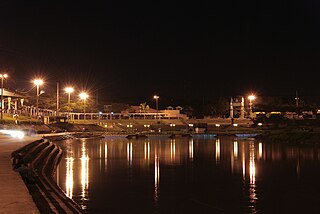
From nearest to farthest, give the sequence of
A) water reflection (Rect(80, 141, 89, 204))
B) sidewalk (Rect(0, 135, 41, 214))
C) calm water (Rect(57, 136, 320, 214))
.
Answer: sidewalk (Rect(0, 135, 41, 214)), calm water (Rect(57, 136, 320, 214)), water reflection (Rect(80, 141, 89, 204))

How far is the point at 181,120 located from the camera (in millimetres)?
111125

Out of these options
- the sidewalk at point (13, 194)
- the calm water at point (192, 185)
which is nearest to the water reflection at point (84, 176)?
the calm water at point (192, 185)

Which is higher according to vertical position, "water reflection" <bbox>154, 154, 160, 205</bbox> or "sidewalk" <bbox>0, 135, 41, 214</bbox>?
"sidewalk" <bbox>0, 135, 41, 214</bbox>

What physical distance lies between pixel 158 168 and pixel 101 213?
1262 cm

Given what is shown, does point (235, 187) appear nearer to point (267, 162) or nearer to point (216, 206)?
point (216, 206)

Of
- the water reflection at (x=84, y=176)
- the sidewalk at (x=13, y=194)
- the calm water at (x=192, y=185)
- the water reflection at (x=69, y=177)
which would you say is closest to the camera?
the sidewalk at (x=13, y=194)

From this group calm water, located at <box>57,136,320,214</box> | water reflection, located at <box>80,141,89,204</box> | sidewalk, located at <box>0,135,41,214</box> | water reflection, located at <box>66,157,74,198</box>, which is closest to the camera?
sidewalk, located at <box>0,135,41,214</box>

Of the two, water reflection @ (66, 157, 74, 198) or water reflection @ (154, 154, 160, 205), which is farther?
water reflection @ (66, 157, 74, 198)

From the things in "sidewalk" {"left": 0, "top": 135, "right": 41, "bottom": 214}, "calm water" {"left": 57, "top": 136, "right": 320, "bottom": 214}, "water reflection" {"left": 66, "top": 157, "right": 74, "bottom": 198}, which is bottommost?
"calm water" {"left": 57, "top": 136, "right": 320, "bottom": 214}

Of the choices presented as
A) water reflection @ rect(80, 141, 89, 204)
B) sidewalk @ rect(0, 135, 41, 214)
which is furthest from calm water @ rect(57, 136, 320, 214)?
sidewalk @ rect(0, 135, 41, 214)

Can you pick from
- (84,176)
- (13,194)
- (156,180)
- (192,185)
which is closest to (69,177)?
(84,176)

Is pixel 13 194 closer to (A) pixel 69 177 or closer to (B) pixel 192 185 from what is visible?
(B) pixel 192 185

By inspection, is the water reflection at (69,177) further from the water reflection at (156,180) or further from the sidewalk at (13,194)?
the water reflection at (156,180)

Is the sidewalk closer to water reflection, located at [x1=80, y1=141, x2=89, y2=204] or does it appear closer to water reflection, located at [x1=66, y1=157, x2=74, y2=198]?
water reflection, located at [x1=66, y1=157, x2=74, y2=198]
